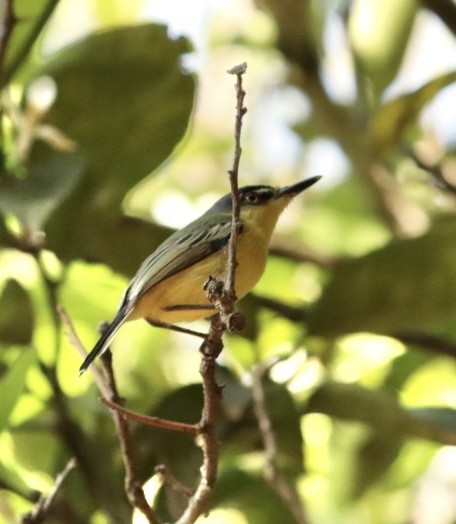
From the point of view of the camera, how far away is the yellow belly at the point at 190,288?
1.73m

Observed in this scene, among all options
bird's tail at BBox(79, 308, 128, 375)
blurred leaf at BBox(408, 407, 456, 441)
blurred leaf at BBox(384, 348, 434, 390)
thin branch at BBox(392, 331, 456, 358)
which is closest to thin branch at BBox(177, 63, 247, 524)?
bird's tail at BBox(79, 308, 128, 375)

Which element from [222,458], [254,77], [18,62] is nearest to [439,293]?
[222,458]

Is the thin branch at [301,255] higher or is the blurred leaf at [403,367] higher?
the thin branch at [301,255]

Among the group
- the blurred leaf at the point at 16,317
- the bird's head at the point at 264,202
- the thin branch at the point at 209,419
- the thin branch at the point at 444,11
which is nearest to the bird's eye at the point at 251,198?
→ the bird's head at the point at 264,202

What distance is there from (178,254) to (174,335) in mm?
883

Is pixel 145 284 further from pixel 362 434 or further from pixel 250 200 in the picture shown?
pixel 362 434

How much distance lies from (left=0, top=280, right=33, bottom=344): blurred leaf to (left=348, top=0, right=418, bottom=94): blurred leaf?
3.35 ft

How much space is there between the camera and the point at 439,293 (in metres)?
2.03

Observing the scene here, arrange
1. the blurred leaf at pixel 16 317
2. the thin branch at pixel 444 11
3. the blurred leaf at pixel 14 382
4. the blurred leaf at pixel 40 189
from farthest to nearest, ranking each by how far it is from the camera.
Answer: the thin branch at pixel 444 11
the blurred leaf at pixel 16 317
the blurred leaf at pixel 40 189
the blurred leaf at pixel 14 382

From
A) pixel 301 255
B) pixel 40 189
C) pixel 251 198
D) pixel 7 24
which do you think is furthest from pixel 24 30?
pixel 301 255

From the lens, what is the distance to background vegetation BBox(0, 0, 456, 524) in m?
1.88

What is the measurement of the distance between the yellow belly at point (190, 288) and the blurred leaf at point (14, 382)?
22cm

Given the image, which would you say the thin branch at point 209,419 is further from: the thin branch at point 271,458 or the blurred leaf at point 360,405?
the blurred leaf at point 360,405

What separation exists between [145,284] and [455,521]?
3.16ft
